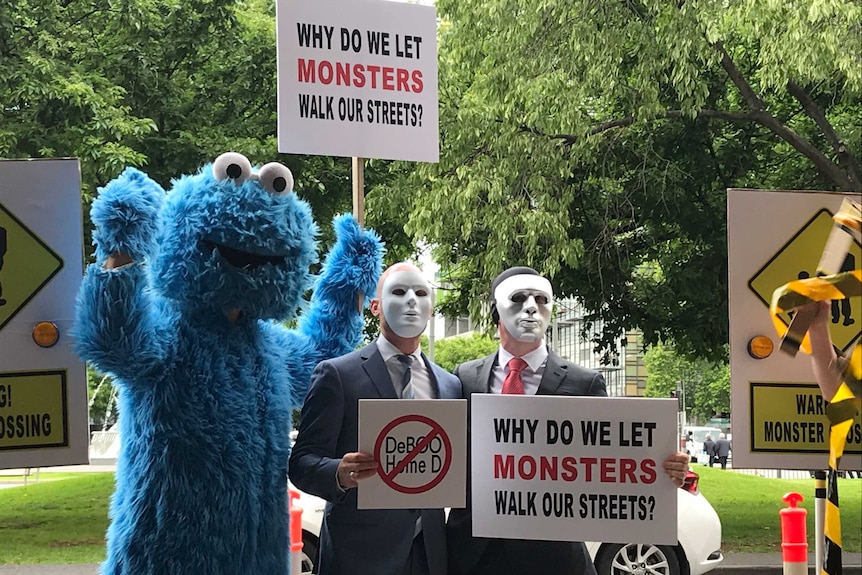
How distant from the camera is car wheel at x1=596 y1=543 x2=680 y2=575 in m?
4.06

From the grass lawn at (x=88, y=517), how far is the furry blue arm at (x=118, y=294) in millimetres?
2504

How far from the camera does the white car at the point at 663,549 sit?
13.4ft

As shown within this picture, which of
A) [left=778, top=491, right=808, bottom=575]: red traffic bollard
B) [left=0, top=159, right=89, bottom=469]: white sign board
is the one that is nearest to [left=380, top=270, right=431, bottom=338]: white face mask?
[left=0, top=159, right=89, bottom=469]: white sign board

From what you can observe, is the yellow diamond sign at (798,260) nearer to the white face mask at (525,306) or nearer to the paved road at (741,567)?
the white face mask at (525,306)

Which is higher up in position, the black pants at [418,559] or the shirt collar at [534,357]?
the shirt collar at [534,357]

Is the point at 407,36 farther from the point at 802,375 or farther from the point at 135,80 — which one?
the point at 135,80

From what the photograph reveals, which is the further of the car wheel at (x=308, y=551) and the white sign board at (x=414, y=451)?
the car wheel at (x=308, y=551)

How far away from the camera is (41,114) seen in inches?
190

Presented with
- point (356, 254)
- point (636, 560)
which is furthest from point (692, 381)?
point (356, 254)

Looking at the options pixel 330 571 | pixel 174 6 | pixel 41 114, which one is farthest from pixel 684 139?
pixel 330 571

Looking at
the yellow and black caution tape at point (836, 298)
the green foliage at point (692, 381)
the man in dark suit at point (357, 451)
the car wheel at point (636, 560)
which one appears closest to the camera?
the yellow and black caution tape at point (836, 298)

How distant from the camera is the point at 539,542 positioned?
208cm

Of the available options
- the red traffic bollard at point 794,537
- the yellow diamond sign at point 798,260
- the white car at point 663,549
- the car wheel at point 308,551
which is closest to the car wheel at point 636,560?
the white car at point 663,549

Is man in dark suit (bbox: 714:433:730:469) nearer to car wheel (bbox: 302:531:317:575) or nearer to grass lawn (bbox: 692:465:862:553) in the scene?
grass lawn (bbox: 692:465:862:553)
